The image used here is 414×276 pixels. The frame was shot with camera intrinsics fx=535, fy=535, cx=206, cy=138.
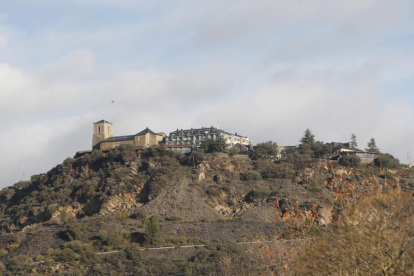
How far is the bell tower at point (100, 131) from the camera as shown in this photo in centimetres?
11000

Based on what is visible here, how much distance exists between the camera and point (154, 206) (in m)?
Answer: 80.3

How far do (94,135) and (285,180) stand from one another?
43.6 metres

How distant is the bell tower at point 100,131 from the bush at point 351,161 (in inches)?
1882

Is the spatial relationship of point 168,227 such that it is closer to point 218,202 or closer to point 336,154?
point 218,202

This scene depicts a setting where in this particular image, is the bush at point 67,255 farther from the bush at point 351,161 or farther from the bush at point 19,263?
the bush at point 351,161

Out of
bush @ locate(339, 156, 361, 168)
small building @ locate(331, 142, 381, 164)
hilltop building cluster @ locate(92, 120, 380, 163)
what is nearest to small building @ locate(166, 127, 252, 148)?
hilltop building cluster @ locate(92, 120, 380, 163)

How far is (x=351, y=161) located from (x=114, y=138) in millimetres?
47568

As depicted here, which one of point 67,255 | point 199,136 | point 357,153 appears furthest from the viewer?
point 199,136

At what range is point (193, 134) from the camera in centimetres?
12019

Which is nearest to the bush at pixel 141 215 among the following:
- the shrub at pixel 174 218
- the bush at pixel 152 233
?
the shrub at pixel 174 218

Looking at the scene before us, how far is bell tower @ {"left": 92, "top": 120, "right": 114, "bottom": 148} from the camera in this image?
110 m

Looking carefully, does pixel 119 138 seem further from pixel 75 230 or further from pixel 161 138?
pixel 75 230

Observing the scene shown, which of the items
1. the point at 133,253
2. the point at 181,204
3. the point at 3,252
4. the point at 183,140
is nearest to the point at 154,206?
the point at 181,204

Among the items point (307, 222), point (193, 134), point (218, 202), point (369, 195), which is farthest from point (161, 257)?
point (193, 134)
